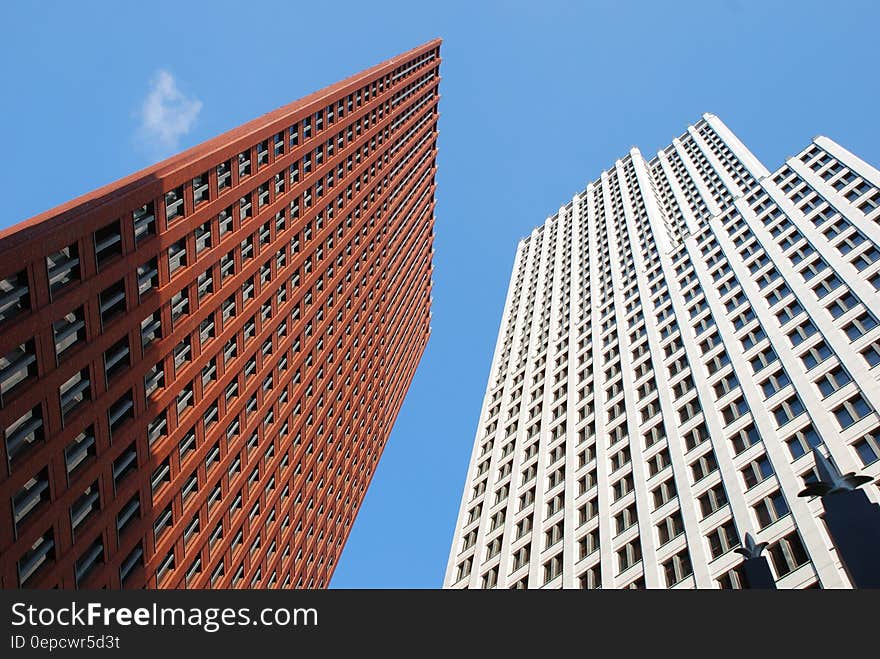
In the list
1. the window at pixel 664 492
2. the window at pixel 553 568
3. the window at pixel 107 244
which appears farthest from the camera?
the window at pixel 553 568

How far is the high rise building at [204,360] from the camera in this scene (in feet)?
97.3

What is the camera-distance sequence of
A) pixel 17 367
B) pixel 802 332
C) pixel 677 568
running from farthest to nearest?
pixel 802 332 → pixel 677 568 → pixel 17 367

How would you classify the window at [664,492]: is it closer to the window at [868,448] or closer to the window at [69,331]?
the window at [868,448]

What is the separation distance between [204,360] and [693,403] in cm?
3453

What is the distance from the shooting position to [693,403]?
50.4m

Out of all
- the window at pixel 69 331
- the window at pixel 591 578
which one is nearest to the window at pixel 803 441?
the window at pixel 591 578

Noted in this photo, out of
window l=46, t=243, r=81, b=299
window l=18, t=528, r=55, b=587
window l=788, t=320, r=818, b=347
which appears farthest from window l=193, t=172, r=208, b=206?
window l=788, t=320, r=818, b=347

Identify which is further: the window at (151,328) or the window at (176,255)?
the window at (176,255)

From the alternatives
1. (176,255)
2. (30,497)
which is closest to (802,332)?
(176,255)

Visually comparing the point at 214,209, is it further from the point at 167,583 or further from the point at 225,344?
the point at 167,583

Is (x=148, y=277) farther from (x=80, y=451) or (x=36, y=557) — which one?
(x=36, y=557)

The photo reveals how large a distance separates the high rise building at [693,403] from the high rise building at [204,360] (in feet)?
55.4

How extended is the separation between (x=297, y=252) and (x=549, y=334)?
38.3 meters

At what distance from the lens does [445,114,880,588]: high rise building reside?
3803cm
